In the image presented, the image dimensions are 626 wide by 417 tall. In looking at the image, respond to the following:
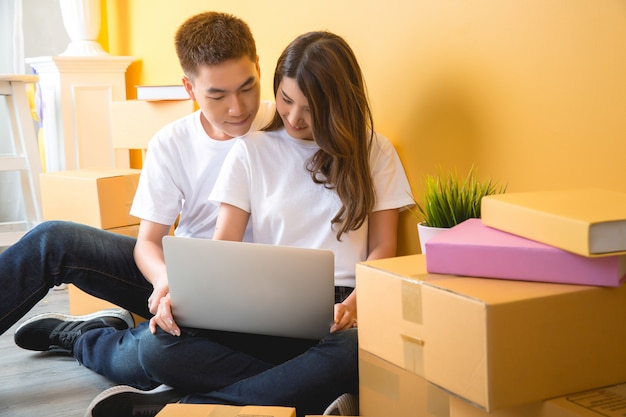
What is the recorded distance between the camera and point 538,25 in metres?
1.33

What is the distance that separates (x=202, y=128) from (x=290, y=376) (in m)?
0.71

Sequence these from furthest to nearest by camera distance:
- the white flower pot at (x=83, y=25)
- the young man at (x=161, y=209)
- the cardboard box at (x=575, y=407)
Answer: the white flower pot at (x=83, y=25)
the young man at (x=161, y=209)
the cardboard box at (x=575, y=407)

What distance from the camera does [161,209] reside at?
1857mm

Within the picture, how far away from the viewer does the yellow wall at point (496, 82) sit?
1238mm

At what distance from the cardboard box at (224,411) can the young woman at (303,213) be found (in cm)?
21

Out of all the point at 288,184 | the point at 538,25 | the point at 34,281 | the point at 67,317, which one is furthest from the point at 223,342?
the point at 538,25

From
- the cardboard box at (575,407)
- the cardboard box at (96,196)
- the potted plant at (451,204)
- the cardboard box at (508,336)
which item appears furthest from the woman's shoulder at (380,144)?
the cardboard box at (96,196)

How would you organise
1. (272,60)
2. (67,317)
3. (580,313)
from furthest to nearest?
(272,60) < (67,317) < (580,313)

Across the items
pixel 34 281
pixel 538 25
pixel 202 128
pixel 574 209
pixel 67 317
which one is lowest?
pixel 67 317

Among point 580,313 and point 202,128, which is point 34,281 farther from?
point 580,313

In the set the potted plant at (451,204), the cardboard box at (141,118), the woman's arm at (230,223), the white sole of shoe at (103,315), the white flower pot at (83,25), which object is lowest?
the white sole of shoe at (103,315)

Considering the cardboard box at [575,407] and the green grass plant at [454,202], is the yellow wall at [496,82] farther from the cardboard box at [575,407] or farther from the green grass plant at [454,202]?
the cardboard box at [575,407]

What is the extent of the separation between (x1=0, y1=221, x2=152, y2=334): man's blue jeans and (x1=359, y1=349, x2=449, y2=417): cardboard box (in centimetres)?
76

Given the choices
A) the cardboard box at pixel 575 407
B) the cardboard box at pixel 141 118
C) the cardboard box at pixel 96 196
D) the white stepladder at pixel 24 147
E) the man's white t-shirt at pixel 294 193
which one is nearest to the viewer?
the cardboard box at pixel 575 407
